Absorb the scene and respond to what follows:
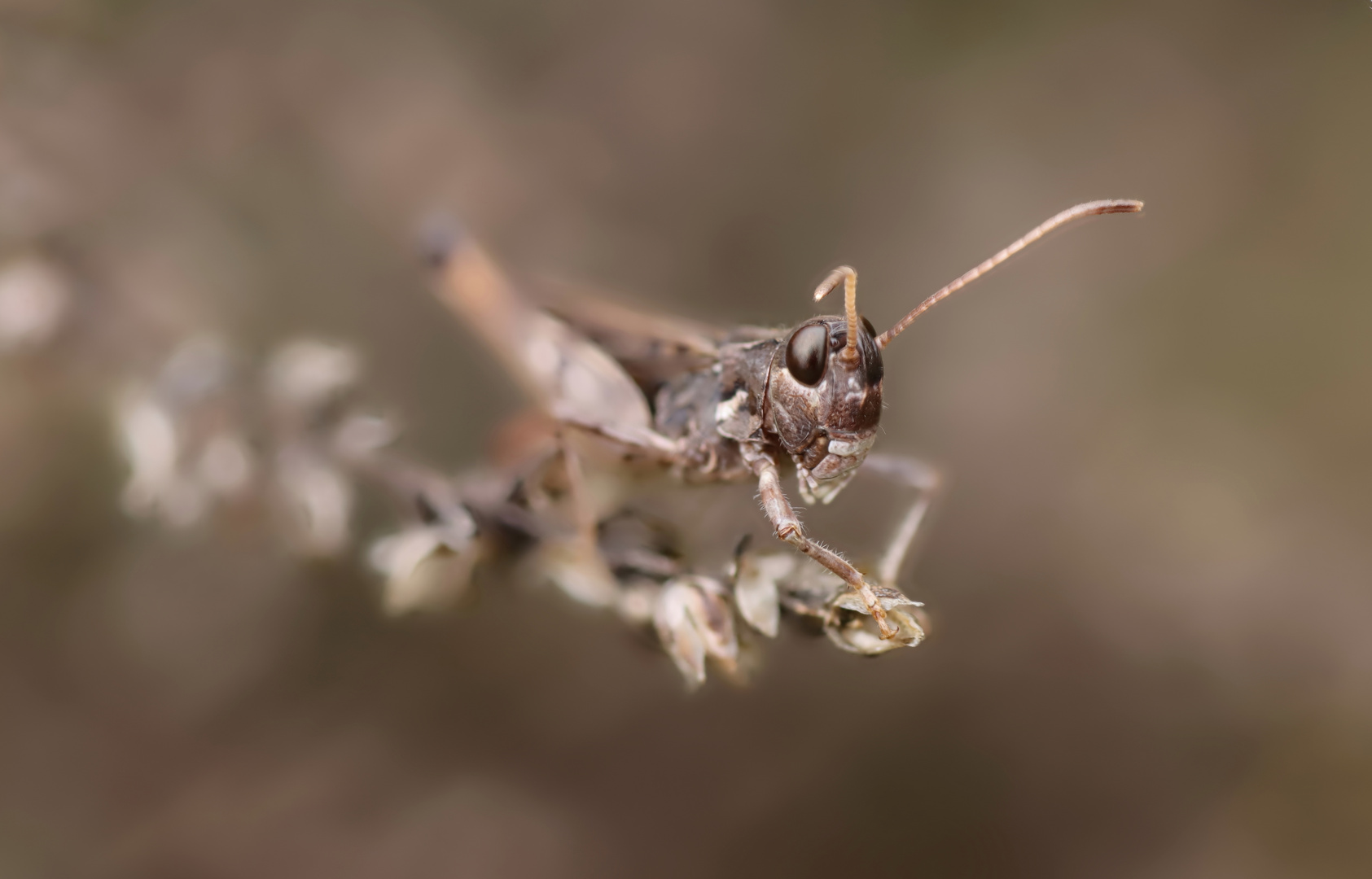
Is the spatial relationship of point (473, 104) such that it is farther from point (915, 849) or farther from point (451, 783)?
point (915, 849)

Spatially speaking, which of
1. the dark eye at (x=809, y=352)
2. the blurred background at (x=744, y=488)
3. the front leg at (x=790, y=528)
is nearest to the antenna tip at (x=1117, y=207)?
the dark eye at (x=809, y=352)

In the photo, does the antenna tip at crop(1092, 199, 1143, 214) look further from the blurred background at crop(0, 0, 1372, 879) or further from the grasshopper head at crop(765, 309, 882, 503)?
the blurred background at crop(0, 0, 1372, 879)

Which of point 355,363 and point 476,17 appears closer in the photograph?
point 355,363

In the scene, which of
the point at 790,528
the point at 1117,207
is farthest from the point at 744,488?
the point at 1117,207

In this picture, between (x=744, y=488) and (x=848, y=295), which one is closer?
(x=848, y=295)

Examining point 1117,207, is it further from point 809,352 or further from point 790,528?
point 790,528

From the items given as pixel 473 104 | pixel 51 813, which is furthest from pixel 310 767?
pixel 473 104

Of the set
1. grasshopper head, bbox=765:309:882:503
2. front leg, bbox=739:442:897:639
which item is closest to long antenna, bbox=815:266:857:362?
grasshopper head, bbox=765:309:882:503

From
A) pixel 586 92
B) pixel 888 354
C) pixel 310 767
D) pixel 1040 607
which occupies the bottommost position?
pixel 310 767
